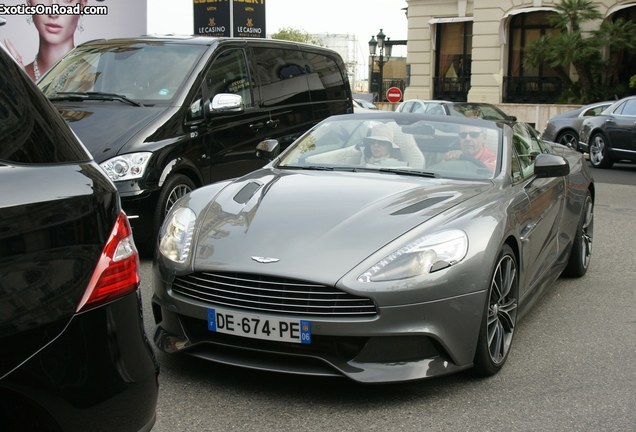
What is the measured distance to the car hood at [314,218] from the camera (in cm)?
410

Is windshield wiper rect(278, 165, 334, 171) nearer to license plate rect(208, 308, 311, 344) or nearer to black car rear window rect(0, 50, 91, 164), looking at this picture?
license plate rect(208, 308, 311, 344)

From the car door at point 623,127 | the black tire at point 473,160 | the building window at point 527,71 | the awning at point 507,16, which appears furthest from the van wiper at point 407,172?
the awning at point 507,16

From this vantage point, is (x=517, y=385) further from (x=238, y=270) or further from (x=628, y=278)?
(x=628, y=278)

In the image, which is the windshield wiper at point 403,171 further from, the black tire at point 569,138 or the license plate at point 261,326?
the black tire at point 569,138

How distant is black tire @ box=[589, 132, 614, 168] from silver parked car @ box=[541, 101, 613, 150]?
79cm

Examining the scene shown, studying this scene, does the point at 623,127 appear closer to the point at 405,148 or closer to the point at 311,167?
the point at 405,148

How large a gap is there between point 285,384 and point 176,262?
0.81 m

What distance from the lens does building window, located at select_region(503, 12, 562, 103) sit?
3588 centimetres

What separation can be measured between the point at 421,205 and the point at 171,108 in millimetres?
3663

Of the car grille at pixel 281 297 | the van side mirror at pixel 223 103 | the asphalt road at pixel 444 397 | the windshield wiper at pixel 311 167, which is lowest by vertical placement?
the asphalt road at pixel 444 397

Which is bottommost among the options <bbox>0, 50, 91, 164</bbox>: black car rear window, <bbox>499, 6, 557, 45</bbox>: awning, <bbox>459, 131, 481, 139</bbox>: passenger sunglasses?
<bbox>459, 131, 481, 139</bbox>: passenger sunglasses

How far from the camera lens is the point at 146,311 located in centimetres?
577

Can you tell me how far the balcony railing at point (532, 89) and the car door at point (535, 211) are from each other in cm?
3056

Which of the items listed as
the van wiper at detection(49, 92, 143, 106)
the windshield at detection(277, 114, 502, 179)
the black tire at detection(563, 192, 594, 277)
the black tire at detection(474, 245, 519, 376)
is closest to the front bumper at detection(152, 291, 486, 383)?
the black tire at detection(474, 245, 519, 376)
